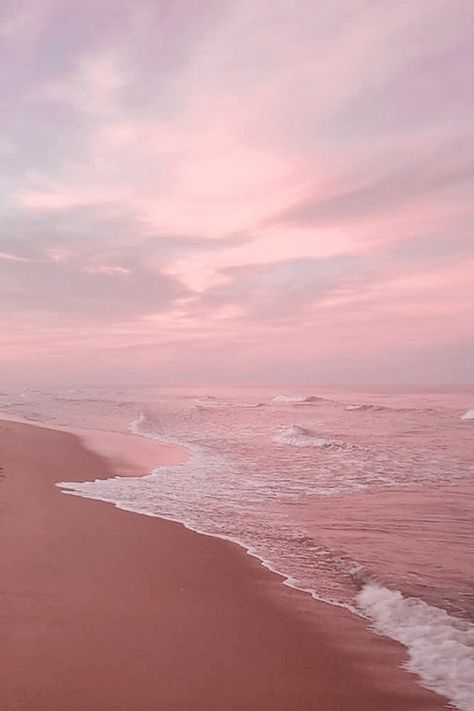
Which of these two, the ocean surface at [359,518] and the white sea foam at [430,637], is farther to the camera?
the ocean surface at [359,518]

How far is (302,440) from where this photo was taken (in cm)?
2580

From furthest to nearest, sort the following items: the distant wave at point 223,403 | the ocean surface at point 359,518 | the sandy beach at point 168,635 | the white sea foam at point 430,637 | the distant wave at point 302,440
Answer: the distant wave at point 223,403
the distant wave at point 302,440
the ocean surface at point 359,518
the white sea foam at point 430,637
the sandy beach at point 168,635

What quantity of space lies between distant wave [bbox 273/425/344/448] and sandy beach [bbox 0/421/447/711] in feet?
51.4

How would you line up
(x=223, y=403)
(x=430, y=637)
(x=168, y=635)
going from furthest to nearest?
(x=223, y=403) < (x=430, y=637) < (x=168, y=635)

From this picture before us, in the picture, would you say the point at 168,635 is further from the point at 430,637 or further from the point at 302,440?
the point at 302,440

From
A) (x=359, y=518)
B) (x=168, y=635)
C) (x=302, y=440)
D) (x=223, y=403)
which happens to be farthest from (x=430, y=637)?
(x=223, y=403)

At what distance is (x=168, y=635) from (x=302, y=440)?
2062cm

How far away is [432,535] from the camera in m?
9.64

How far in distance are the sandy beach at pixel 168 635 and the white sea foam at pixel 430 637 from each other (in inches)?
6.9

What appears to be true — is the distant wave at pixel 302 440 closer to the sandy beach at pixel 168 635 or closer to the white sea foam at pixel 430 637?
the sandy beach at pixel 168 635

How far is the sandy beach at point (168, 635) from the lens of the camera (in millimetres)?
4469

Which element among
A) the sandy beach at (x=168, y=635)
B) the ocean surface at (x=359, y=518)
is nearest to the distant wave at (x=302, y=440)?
the ocean surface at (x=359, y=518)

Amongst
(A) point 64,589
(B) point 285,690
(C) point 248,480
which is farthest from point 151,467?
(B) point 285,690

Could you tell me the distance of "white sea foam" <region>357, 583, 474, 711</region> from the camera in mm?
4852
